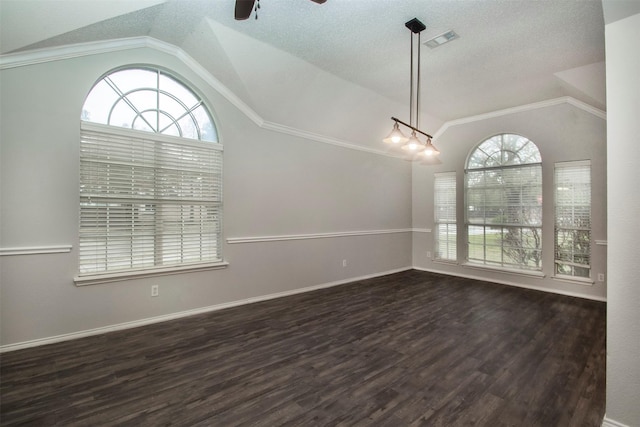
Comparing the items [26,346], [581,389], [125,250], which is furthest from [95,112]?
[581,389]

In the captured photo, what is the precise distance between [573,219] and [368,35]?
4313 mm

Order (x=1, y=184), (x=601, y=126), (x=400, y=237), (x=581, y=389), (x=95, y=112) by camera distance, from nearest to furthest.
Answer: (x=581, y=389) < (x=1, y=184) < (x=95, y=112) < (x=601, y=126) < (x=400, y=237)

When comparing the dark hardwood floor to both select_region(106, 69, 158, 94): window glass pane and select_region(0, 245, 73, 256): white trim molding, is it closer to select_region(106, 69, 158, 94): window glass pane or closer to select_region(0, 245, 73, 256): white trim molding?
select_region(0, 245, 73, 256): white trim molding

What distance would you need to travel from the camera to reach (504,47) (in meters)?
3.43

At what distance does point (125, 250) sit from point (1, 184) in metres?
1.16

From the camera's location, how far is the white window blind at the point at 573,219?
4.67 metres

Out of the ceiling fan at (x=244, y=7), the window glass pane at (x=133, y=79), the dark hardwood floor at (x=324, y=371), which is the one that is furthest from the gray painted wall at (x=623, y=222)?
the window glass pane at (x=133, y=79)

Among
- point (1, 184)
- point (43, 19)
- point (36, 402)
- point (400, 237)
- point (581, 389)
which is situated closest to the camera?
point (36, 402)

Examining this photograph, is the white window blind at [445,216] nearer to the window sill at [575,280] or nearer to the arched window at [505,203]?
the arched window at [505,203]

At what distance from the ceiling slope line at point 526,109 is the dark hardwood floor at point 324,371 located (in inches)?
115

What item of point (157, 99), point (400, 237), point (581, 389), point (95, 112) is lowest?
point (581, 389)

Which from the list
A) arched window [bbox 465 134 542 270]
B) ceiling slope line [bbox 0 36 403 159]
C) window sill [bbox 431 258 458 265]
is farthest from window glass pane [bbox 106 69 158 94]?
window sill [bbox 431 258 458 265]

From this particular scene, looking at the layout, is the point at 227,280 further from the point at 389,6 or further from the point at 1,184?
the point at 389,6

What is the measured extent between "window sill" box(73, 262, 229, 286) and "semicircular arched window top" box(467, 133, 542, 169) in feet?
16.6
